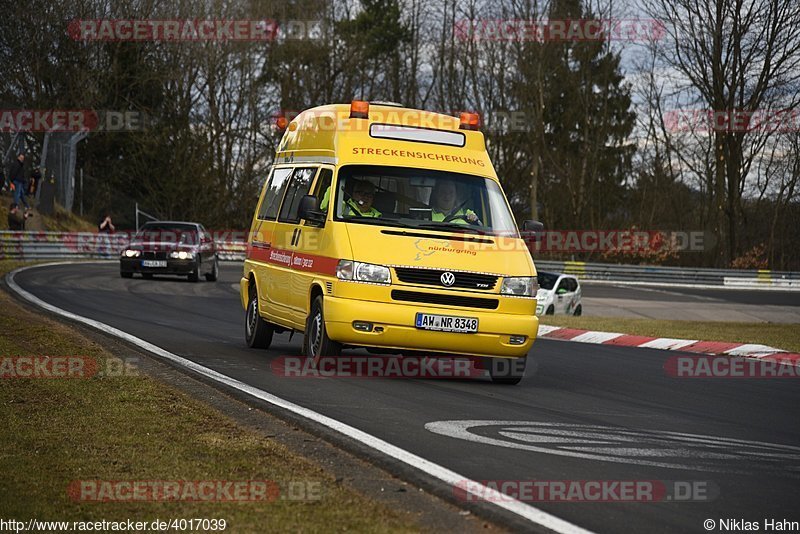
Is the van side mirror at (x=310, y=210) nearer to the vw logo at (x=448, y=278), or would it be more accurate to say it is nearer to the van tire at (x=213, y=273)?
the vw logo at (x=448, y=278)

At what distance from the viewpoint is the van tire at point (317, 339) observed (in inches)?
446

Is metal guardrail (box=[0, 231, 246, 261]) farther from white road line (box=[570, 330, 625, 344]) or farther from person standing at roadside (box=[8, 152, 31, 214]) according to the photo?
white road line (box=[570, 330, 625, 344])

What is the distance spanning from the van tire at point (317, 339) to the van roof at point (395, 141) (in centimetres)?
161

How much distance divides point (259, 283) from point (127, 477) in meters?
8.04

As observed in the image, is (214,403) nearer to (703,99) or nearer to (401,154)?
(401,154)

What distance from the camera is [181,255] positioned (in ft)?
101

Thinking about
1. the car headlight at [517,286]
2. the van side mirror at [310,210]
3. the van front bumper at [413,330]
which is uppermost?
the van side mirror at [310,210]

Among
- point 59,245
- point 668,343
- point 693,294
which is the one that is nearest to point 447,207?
point 668,343

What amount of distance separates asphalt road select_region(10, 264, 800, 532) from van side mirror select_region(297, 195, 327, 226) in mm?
A: 1540

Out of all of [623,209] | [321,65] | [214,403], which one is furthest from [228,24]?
[214,403]

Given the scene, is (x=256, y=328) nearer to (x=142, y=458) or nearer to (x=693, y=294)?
(x=142, y=458)

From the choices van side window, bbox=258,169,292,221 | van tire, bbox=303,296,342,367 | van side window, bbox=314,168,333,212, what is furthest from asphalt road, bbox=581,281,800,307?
van tire, bbox=303,296,342,367

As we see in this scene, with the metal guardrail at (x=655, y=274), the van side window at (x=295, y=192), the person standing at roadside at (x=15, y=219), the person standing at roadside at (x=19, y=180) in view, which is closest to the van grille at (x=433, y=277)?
the van side window at (x=295, y=192)

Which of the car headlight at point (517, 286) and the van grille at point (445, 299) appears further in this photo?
the car headlight at point (517, 286)
